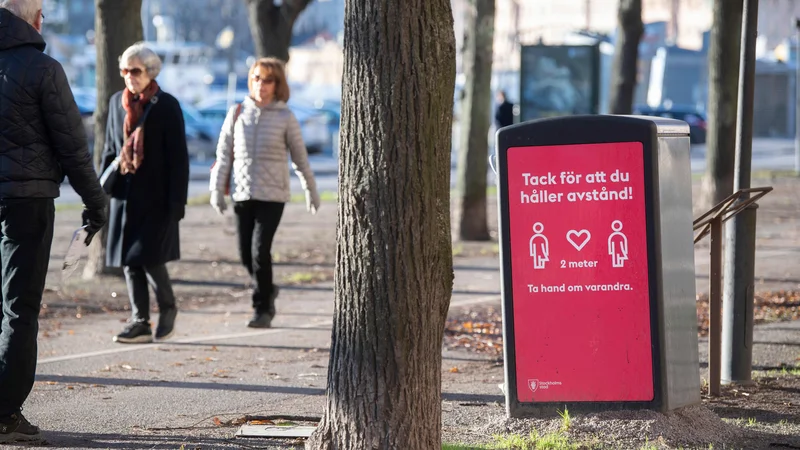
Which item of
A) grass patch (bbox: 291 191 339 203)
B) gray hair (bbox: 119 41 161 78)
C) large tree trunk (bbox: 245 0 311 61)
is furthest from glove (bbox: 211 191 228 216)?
grass patch (bbox: 291 191 339 203)

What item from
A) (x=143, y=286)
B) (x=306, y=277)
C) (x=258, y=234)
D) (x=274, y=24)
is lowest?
(x=306, y=277)

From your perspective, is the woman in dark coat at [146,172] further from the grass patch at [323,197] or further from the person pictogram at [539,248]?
the grass patch at [323,197]

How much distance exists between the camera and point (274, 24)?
14.7 m

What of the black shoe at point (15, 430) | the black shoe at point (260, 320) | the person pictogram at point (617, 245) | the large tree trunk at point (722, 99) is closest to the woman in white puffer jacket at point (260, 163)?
the black shoe at point (260, 320)

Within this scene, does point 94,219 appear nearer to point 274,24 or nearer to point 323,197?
point 274,24

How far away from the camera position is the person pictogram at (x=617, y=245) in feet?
18.1

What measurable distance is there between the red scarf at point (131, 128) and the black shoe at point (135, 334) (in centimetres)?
109

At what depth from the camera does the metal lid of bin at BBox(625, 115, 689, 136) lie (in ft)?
18.2

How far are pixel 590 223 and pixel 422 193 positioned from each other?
4.24 ft

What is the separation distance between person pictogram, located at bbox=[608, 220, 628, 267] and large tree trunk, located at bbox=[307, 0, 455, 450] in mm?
1163

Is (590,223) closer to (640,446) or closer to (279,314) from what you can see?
(640,446)

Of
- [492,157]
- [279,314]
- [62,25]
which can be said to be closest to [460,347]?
[279,314]

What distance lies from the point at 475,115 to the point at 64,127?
10023 millimetres

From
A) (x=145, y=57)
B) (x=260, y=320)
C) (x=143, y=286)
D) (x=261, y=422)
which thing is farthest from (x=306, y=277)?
(x=261, y=422)
